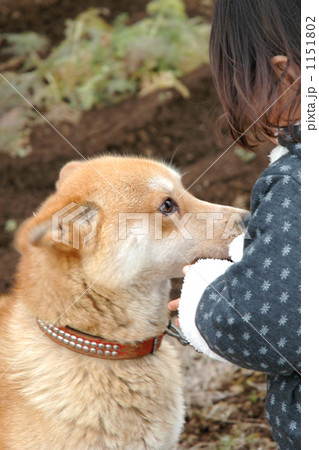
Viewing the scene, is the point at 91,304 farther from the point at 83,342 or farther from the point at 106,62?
the point at 106,62

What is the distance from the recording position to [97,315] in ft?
7.73

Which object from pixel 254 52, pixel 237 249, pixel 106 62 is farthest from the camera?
pixel 106 62

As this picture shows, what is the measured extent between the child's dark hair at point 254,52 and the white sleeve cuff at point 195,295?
0.61m

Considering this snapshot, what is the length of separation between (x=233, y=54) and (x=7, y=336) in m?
1.64

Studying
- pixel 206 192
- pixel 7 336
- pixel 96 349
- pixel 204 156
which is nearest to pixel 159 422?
A: pixel 96 349

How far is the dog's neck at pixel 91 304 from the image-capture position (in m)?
2.33

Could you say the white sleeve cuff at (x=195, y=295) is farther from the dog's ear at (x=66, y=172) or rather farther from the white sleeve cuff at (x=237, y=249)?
the dog's ear at (x=66, y=172)

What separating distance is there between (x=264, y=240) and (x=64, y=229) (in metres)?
0.91

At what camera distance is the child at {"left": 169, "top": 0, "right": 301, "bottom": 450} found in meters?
1.81

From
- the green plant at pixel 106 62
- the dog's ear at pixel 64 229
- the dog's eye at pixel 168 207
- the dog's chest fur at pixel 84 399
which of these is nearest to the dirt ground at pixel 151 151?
the green plant at pixel 106 62

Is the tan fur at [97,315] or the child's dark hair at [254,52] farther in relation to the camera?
the tan fur at [97,315]

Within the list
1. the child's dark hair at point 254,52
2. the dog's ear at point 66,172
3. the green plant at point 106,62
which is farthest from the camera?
the green plant at point 106,62

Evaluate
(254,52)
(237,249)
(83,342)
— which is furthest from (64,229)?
(254,52)

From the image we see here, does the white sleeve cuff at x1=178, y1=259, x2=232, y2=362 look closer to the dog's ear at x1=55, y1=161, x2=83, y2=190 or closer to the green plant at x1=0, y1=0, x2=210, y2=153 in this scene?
the dog's ear at x1=55, y1=161, x2=83, y2=190
